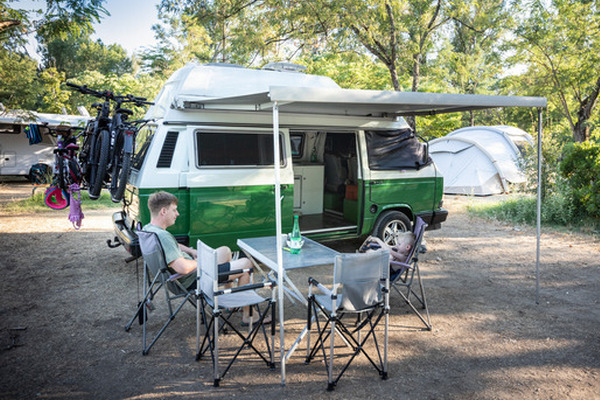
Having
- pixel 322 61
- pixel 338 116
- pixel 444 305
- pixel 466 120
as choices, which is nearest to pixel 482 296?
pixel 444 305

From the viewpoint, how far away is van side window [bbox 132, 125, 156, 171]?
5.38m

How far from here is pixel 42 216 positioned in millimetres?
9852

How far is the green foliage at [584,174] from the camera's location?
8.79 metres

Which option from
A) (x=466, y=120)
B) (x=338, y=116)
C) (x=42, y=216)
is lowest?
(x=42, y=216)

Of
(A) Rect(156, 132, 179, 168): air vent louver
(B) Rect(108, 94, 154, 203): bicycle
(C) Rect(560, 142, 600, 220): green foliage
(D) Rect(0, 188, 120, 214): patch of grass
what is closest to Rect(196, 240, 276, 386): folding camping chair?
(A) Rect(156, 132, 179, 168): air vent louver

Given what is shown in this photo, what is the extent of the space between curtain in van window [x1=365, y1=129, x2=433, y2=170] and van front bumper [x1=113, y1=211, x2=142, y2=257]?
11.6 ft

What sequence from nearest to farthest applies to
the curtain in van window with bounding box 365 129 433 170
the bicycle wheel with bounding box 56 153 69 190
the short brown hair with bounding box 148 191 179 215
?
the short brown hair with bounding box 148 191 179 215 < the bicycle wheel with bounding box 56 153 69 190 < the curtain in van window with bounding box 365 129 433 170

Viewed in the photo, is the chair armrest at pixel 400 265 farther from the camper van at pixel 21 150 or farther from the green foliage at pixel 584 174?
the camper van at pixel 21 150

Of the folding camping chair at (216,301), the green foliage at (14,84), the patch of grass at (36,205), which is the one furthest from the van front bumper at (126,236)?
the green foliage at (14,84)

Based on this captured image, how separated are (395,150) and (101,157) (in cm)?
431

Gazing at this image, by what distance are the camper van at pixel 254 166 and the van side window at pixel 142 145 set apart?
3 centimetres

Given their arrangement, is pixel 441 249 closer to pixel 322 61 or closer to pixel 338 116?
pixel 338 116

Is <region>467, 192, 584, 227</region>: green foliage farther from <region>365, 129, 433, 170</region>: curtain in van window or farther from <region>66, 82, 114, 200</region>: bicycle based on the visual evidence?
<region>66, 82, 114, 200</region>: bicycle

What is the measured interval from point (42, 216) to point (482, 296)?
940 centimetres
